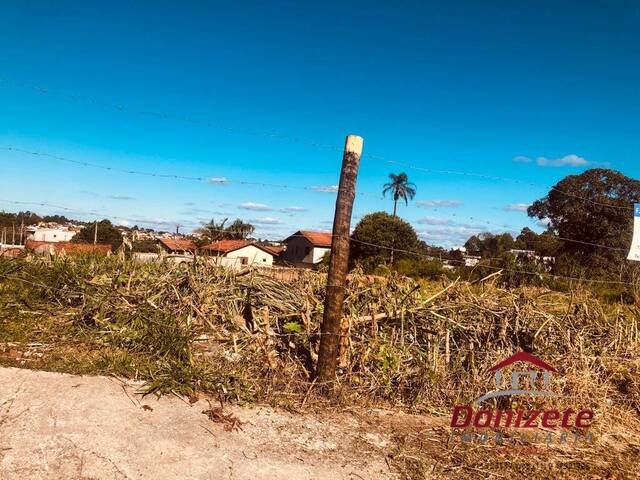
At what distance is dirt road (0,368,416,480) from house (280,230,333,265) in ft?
108

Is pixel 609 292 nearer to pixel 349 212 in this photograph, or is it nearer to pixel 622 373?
pixel 622 373

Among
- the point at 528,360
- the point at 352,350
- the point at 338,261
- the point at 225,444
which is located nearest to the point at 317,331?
the point at 352,350

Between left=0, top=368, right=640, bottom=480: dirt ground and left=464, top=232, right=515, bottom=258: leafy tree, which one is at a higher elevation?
left=464, top=232, right=515, bottom=258: leafy tree

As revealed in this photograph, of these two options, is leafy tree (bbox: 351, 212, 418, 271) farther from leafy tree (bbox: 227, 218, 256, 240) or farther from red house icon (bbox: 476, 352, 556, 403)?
red house icon (bbox: 476, 352, 556, 403)

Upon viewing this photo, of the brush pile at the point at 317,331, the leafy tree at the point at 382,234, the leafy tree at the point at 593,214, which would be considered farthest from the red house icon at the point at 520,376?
the leafy tree at the point at 382,234

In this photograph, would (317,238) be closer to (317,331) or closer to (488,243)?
(488,243)

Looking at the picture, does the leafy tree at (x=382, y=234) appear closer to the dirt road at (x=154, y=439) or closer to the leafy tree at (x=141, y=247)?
the leafy tree at (x=141, y=247)

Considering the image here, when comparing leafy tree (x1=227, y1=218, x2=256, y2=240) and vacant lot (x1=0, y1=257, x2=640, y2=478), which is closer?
vacant lot (x1=0, y1=257, x2=640, y2=478)

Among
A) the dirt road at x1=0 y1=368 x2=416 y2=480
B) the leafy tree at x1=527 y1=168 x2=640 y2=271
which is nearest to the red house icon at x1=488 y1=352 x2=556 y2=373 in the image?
the dirt road at x1=0 y1=368 x2=416 y2=480

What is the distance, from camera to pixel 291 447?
3.93 m

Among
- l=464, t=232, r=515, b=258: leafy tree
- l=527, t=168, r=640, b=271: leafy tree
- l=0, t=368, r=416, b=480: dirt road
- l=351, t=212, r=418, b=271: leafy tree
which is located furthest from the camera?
l=464, t=232, r=515, b=258: leafy tree

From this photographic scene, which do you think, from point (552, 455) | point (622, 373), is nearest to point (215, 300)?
point (552, 455)

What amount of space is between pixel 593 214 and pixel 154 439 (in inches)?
1169

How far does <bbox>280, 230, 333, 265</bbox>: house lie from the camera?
39531mm
